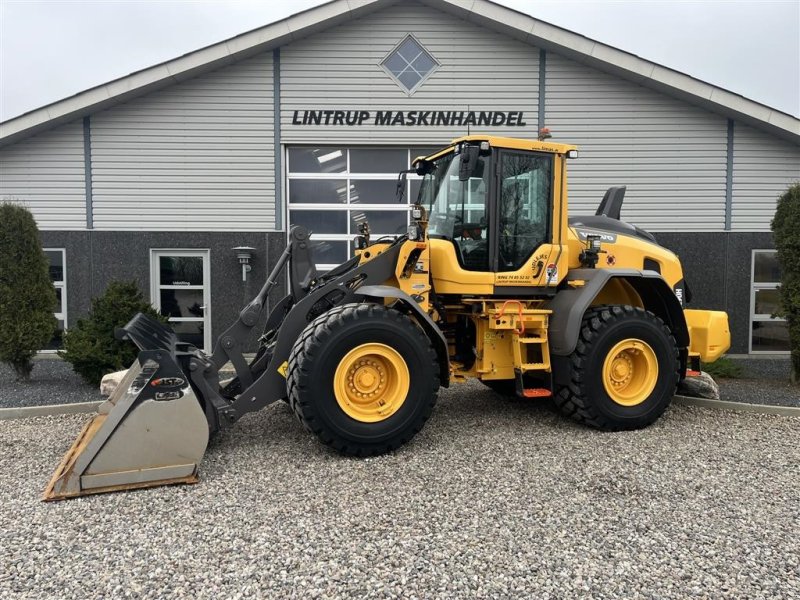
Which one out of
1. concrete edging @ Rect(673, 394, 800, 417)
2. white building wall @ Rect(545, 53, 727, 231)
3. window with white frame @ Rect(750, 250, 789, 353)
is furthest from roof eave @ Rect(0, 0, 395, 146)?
window with white frame @ Rect(750, 250, 789, 353)

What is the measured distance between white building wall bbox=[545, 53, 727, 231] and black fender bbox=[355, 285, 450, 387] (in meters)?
6.20

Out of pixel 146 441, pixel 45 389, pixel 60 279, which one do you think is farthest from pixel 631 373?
pixel 60 279

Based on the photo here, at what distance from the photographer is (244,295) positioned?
974 centimetres

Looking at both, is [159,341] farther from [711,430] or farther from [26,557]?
[711,430]

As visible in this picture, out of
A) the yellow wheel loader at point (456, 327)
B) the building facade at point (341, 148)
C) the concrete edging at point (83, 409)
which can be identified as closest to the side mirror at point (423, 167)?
the yellow wheel loader at point (456, 327)

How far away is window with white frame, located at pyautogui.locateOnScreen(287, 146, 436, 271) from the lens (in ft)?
32.3

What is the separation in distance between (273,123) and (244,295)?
3119mm

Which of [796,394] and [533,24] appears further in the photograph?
[533,24]

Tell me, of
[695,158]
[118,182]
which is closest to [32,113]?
[118,182]

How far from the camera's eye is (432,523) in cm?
335

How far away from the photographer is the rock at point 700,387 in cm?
642

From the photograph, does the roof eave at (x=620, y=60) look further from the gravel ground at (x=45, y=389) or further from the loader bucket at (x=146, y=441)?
the gravel ground at (x=45, y=389)

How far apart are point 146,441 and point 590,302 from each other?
13.0 feet

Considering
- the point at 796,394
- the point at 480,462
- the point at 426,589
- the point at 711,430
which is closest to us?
the point at 426,589
